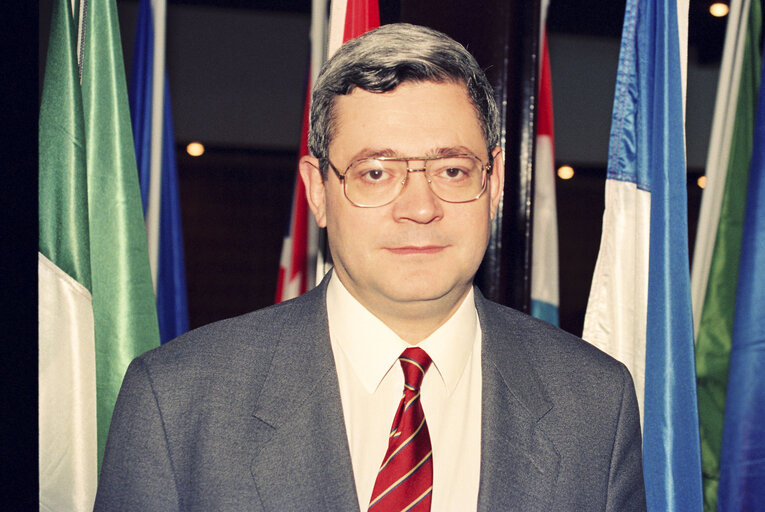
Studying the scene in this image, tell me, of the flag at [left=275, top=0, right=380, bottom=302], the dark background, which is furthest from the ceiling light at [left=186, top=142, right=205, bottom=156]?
the flag at [left=275, top=0, right=380, bottom=302]

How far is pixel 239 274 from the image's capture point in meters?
6.53

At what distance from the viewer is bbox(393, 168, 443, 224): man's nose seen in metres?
1.42

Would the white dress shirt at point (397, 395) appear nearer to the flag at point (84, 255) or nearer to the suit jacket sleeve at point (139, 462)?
the suit jacket sleeve at point (139, 462)

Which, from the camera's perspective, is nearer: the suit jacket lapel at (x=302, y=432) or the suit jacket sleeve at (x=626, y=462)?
the suit jacket lapel at (x=302, y=432)

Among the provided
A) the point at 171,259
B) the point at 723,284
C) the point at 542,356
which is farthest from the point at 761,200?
the point at 171,259

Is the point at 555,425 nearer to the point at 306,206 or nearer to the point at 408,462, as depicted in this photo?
the point at 408,462

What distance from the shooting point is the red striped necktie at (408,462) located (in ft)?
4.53

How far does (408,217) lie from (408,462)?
1.58 ft

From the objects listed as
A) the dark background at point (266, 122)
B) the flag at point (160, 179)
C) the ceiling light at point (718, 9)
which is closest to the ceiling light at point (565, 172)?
the dark background at point (266, 122)

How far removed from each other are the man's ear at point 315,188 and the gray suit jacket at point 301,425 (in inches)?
6.9

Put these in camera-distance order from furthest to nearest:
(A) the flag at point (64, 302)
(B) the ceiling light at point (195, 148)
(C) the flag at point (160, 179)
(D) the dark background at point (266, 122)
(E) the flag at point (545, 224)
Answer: (B) the ceiling light at point (195, 148) → (D) the dark background at point (266, 122) → (E) the flag at point (545, 224) → (C) the flag at point (160, 179) → (A) the flag at point (64, 302)

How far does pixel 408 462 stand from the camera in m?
1.41

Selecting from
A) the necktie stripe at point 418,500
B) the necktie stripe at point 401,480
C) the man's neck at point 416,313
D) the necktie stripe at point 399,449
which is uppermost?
the man's neck at point 416,313

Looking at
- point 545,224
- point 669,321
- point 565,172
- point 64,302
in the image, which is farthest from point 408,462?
point 565,172
